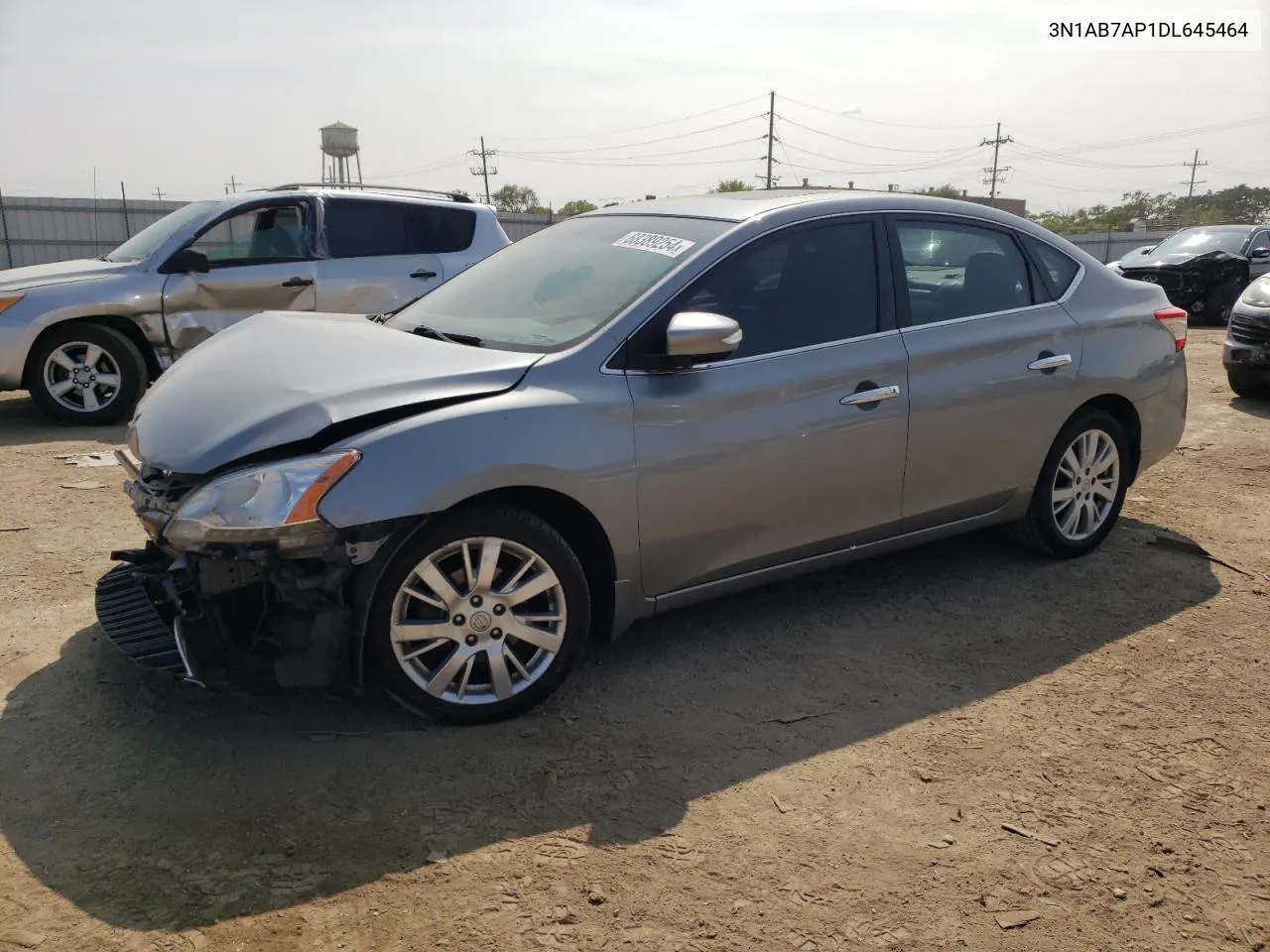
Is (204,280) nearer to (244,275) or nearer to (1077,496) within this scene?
(244,275)

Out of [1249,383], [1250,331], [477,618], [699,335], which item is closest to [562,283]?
[699,335]

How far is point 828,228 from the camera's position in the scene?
4195 mm

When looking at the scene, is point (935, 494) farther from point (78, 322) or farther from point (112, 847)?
point (78, 322)

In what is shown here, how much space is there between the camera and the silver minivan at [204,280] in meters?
7.57

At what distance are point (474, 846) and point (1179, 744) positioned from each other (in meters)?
2.34

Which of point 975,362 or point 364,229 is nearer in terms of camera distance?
point 975,362

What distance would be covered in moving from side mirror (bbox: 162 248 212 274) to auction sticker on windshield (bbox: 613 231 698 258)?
4929 mm

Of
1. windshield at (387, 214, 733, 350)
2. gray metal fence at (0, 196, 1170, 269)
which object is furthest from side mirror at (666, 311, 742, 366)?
gray metal fence at (0, 196, 1170, 269)

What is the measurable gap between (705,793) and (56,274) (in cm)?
703

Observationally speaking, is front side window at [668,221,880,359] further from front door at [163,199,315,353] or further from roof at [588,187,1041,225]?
front door at [163,199,315,353]

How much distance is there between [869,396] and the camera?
4.07 metres

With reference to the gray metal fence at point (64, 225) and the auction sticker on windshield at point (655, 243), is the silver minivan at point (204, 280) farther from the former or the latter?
the gray metal fence at point (64, 225)

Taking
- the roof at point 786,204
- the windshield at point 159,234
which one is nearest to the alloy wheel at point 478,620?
the roof at point 786,204

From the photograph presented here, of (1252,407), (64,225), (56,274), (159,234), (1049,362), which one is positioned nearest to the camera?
(1049,362)
